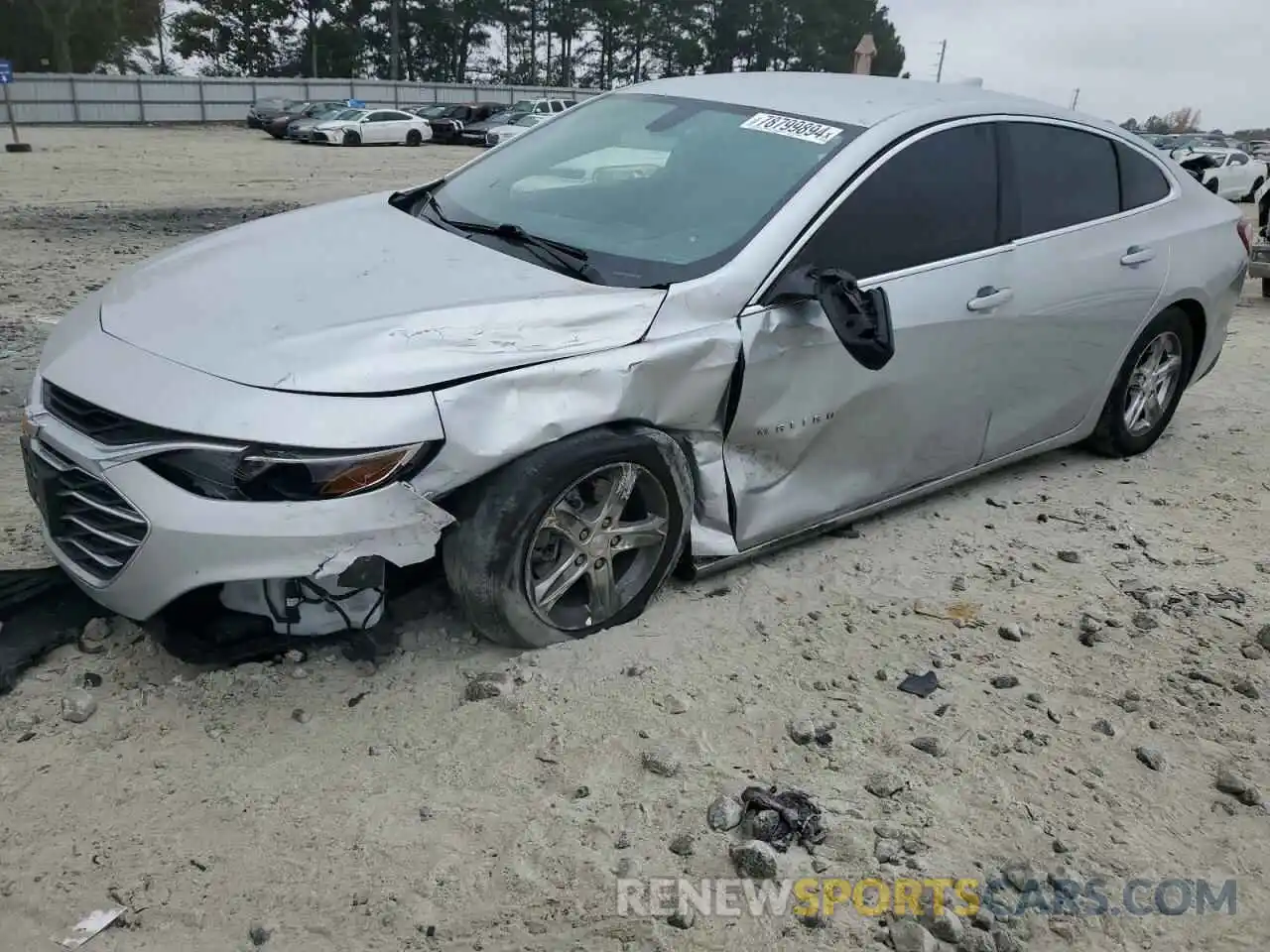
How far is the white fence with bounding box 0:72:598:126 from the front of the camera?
39250mm

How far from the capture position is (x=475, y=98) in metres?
57.8

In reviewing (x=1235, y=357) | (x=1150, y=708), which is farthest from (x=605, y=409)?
(x=1235, y=357)

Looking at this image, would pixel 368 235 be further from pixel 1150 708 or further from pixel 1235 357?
pixel 1235 357

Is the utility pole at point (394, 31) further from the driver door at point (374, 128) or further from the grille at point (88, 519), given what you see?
the grille at point (88, 519)

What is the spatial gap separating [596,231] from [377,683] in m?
1.61

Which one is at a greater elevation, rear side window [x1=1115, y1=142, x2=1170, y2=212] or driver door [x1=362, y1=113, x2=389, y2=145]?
rear side window [x1=1115, y1=142, x2=1170, y2=212]

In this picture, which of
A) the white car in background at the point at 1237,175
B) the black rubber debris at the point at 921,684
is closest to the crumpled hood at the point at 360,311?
the black rubber debris at the point at 921,684

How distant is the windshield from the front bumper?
1.06 metres

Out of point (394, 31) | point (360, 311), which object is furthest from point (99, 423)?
point (394, 31)

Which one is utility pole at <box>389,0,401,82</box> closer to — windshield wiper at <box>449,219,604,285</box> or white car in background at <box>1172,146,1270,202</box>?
white car in background at <box>1172,146,1270,202</box>

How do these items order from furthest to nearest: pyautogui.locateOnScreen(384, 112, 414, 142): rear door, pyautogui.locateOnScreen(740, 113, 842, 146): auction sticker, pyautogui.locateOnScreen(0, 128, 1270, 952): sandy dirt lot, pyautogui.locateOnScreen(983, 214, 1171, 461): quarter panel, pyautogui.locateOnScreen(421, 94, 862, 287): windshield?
pyautogui.locateOnScreen(384, 112, 414, 142): rear door < pyautogui.locateOnScreen(983, 214, 1171, 461): quarter panel < pyautogui.locateOnScreen(740, 113, 842, 146): auction sticker < pyautogui.locateOnScreen(421, 94, 862, 287): windshield < pyautogui.locateOnScreen(0, 128, 1270, 952): sandy dirt lot

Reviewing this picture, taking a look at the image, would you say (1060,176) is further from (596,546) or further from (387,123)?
(387,123)

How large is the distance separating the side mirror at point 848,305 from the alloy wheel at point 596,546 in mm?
738

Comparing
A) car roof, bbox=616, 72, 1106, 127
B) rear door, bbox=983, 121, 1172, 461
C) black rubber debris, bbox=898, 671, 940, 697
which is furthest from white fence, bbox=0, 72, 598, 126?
A: black rubber debris, bbox=898, 671, 940, 697
